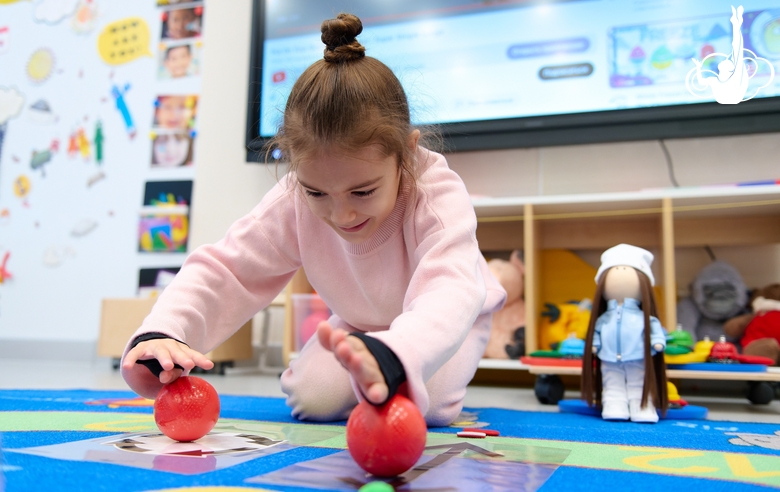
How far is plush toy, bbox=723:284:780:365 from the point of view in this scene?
4.79 feet

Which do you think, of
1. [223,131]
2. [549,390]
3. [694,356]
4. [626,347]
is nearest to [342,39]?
[626,347]

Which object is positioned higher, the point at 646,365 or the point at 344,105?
the point at 344,105

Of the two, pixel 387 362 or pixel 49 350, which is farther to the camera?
pixel 49 350

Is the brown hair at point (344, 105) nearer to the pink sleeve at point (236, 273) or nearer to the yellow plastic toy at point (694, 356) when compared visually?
the pink sleeve at point (236, 273)

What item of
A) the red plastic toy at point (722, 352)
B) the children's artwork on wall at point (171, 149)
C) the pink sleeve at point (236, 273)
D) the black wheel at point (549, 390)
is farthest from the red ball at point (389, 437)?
the children's artwork on wall at point (171, 149)

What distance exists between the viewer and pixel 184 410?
0.70m

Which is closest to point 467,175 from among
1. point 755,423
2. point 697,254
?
point 697,254

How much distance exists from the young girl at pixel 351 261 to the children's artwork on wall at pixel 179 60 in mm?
1772

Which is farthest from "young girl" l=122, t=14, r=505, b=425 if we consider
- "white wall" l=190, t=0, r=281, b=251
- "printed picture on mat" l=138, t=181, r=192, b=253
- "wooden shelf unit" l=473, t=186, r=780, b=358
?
"printed picture on mat" l=138, t=181, r=192, b=253

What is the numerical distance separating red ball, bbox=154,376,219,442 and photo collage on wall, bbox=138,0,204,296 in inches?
70.5

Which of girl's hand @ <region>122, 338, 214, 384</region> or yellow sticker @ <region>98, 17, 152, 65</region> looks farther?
yellow sticker @ <region>98, 17, 152, 65</region>

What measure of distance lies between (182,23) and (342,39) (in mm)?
2095

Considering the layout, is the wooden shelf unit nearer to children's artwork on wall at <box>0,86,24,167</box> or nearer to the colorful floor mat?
the colorful floor mat

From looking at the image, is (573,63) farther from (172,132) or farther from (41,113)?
(41,113)
